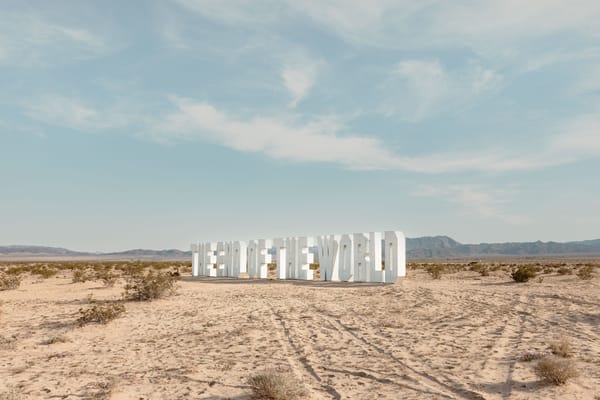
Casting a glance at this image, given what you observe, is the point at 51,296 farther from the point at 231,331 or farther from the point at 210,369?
the point at 210,369

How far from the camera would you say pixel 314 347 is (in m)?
11.5

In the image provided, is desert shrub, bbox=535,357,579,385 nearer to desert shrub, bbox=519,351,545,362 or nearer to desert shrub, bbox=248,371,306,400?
desert shrub, bbox=519,351,545,362

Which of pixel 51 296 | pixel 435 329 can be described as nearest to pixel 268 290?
pixel 51 296

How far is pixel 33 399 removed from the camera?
816 centimetres

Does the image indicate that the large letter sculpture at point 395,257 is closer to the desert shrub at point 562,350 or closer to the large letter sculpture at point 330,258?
the large letter sculpture at point 330,258

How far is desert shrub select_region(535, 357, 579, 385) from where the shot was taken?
815 centimetres

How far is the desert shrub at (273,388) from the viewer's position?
7672 mm

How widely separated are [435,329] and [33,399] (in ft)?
32.6

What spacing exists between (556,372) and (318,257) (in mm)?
22911

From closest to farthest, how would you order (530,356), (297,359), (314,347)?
(530,356), (297,359), (314,347)

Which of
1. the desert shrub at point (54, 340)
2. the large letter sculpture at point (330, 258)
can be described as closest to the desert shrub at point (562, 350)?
the desert shrub at point (54, 340)

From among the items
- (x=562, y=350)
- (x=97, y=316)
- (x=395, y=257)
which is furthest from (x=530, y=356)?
(x=395, y=257)

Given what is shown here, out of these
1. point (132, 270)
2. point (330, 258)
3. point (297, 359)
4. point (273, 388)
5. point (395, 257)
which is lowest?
point (132, 270)

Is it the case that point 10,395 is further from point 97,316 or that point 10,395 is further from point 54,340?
point 97,316
